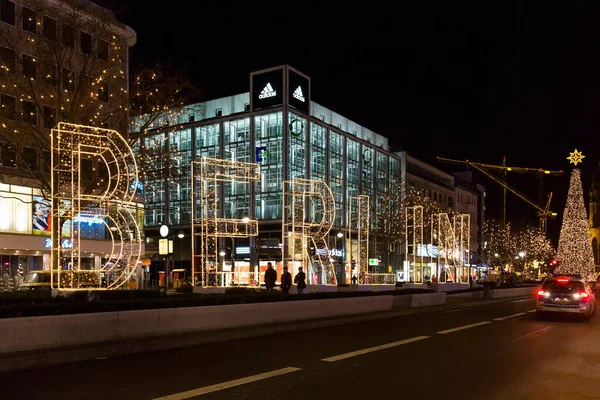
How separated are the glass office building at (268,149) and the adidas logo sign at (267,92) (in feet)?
0.34

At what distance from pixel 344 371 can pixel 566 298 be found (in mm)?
13881

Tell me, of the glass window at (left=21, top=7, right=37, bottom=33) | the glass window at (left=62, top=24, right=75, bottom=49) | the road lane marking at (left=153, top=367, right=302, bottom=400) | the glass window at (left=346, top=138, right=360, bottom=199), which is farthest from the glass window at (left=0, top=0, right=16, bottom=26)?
the glass window at (left=346, top=138, right=360, bottom=199)

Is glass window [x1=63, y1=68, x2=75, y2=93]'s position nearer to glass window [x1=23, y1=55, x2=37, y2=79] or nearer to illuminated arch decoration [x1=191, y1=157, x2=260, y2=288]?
glass window [x1=23, y1=55, x2=37, y2=79]

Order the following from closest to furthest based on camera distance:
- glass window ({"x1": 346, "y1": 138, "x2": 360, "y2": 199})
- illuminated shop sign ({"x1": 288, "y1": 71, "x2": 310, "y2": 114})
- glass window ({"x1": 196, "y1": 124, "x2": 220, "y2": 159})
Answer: illuminated shop sign ({"x1": 288, "y1": 71, "x2": 310, "y2": 114}) → glass window ({"x1": 196, "y1": 124, "x2": 220, "y2": 159}) → glass window ({"x1": 346, "y1": 138, "x2": 360, "y2": 199})

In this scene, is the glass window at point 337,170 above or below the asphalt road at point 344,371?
above

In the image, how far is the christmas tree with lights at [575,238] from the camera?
55.6m

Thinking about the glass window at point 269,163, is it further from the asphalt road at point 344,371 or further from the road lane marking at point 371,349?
the road lane marking at point 371,349

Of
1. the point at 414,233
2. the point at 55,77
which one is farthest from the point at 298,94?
the point at 55,77

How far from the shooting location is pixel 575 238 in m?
56.0

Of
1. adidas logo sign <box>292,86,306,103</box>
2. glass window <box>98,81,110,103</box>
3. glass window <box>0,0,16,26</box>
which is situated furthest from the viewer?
adidas logo sign <box>292,86,306,103</box>

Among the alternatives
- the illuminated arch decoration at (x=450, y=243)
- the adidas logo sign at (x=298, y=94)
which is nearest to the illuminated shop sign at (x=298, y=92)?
the adidas logo sign at (x=298, y=94)

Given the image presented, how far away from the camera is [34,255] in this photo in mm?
40531

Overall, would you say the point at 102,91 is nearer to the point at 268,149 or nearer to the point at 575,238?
the point at 268,149

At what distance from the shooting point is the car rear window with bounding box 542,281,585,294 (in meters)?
21.4
